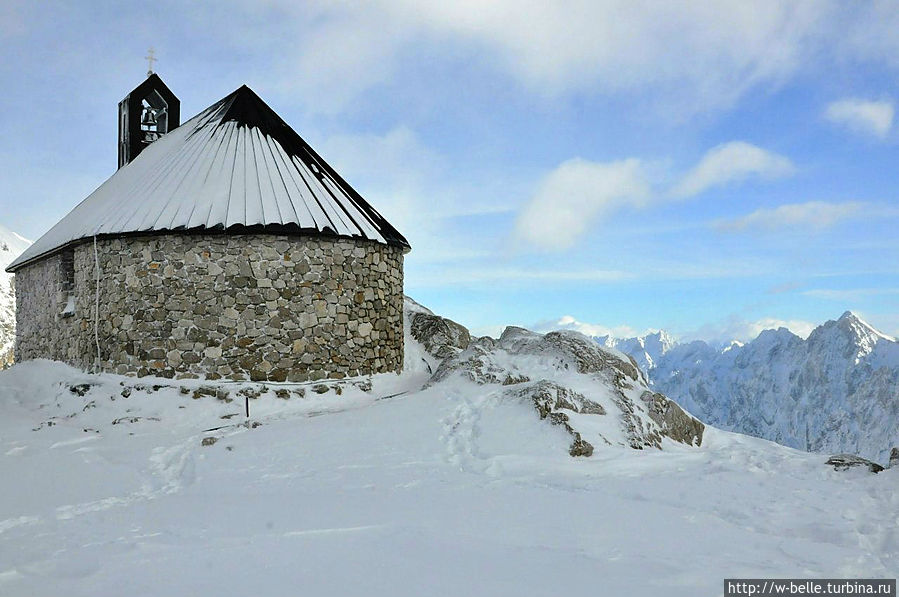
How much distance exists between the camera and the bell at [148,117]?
19.8 metres

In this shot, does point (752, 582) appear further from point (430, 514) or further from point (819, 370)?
point (819, 370)

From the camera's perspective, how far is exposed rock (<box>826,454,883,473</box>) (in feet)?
24.4

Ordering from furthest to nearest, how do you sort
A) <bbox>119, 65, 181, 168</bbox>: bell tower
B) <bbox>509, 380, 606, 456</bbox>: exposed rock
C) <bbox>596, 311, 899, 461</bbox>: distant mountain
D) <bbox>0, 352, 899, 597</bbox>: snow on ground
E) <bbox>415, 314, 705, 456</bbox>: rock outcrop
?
<bbox>596, 311, 899, 461</bbox>: distant mountain
<bbox>119, 65, 181, 168</bbox>: bell tower
<bbox>415, 314, 705, 456</bbox>: rock outcrop
<bbox>509, 380, 606, 456</bbox>: exposed rock
<bbox>0, 352, 899, 597</bbox>: snow on ground

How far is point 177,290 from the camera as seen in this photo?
12.0 meters

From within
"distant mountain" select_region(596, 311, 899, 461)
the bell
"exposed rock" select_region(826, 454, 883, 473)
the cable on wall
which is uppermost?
the bell

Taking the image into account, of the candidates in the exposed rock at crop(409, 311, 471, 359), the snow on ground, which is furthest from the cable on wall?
the exposed rock at crop(409, 311, 471, 359)

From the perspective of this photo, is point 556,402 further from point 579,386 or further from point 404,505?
point 404,505

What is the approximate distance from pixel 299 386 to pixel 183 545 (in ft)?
23.7

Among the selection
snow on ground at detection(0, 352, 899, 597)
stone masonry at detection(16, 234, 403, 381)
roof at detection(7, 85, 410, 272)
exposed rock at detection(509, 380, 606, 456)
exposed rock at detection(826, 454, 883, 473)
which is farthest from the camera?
roof at detection(7, 85, 410, 272)

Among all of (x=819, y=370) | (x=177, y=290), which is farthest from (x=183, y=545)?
(x=819, y=370)

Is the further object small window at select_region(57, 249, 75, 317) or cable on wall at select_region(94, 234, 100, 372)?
small window at select_region(57, 249, 75, 317)

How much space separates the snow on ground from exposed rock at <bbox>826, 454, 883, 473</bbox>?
161 millimetres

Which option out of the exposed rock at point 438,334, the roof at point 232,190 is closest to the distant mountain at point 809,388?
the exposed rock at point 438,334

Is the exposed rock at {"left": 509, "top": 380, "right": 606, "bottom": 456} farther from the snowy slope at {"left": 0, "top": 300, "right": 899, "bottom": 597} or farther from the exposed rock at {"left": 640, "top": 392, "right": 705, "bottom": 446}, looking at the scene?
the exposed rock at {"left": 640, "top": 392, "right": 705, "bottom": 446}
